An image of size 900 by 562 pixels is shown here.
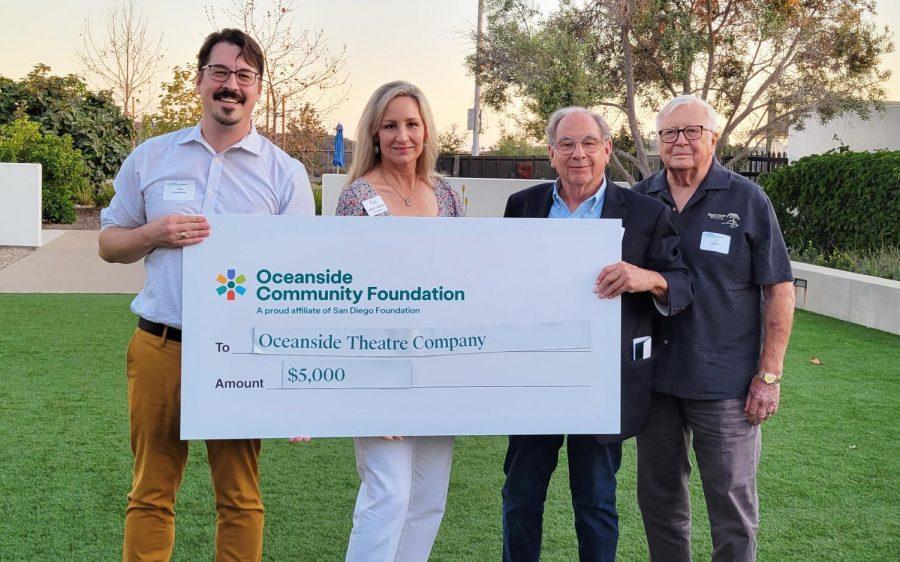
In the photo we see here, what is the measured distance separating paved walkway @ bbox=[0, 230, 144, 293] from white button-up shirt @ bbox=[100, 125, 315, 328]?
31.2ft

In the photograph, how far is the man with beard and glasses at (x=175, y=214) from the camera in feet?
9.82

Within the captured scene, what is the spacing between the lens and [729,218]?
3252 mm

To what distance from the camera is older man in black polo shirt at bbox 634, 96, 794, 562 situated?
3.26 meters

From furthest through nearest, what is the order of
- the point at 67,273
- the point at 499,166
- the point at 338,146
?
the point at 499,166
the point at 338,146
the point at 67,273

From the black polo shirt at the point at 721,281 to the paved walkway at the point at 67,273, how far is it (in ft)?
32.9

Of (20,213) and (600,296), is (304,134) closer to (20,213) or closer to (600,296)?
(20,213)

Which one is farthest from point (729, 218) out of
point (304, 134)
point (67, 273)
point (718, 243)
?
point (304, 134)

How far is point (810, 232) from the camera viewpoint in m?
14.6

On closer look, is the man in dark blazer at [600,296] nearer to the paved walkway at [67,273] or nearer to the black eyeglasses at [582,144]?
the black eyeglasses at [582,144]

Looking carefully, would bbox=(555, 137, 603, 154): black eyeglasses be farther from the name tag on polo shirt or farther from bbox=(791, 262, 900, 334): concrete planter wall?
bbox=(791, 262, 900, 334): concrete planter wall

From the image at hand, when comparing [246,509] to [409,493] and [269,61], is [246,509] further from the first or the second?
[269,61]

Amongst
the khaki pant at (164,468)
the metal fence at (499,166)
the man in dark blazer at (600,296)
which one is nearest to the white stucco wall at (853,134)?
the metal fence at (499,166)

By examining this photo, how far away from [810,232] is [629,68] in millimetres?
5190

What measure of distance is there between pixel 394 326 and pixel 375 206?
434 mm
